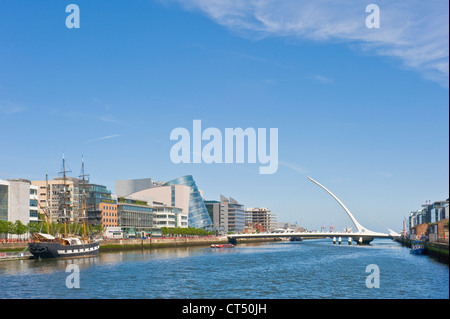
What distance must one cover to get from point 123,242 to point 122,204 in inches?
1529

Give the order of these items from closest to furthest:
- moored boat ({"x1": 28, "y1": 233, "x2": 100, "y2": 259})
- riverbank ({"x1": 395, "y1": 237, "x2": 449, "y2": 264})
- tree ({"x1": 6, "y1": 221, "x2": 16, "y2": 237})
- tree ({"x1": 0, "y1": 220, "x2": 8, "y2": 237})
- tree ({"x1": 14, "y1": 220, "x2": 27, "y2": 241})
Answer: riverbank ({"x1": 395, "y1": 237, "x2": 449, "y2": 264}) → moored boat ({"x1": 28, "y1": 233, "x2": 100, "y2": 259}) → tree ({"x1": 0, "y1": 220, "x2": 8, "y2": 237}) → tree ({"x1": 6, "y1": 221, "x2": 16, "y2": 237}) → tree ({"x1": 14, "y1": 220, "x2": 27, "y2": 241})

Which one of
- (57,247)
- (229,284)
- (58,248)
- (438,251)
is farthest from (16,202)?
(438,251)

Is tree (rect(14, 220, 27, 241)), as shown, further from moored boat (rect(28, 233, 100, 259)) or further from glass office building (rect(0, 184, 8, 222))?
moored boat (rect(28, 233, 100, 259))

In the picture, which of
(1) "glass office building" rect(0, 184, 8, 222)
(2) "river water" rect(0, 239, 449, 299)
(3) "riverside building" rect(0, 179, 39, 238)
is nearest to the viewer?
(2) "river water" rect(0, 239, 449, 299)

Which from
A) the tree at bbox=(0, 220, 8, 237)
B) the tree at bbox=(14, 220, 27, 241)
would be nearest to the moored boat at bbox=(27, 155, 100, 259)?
the tree at bbox=(0, 220, 8, 237)

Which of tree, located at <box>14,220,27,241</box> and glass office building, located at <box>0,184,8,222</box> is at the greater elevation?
glass office building, located at <box>0,184,8,222</box>

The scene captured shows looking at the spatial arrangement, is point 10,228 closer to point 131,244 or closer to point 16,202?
point 16,202

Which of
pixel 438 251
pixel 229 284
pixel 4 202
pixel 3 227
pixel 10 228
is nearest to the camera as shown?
pixel 229 284

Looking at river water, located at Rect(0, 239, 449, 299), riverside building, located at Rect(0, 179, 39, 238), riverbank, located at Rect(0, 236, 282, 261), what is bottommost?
riverbank, located at Rect(0, 236, 282, 261)

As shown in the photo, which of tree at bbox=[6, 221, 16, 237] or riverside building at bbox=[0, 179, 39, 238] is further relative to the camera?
riverside building at bbox=[0, 179, 39, 238]

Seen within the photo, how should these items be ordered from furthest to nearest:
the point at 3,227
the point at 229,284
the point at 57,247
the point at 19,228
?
the point at 19,228 < the point at 3,227 < the point at 57,247 < the point at 229,284

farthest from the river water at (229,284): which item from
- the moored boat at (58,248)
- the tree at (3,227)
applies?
the tree at (3,227)
